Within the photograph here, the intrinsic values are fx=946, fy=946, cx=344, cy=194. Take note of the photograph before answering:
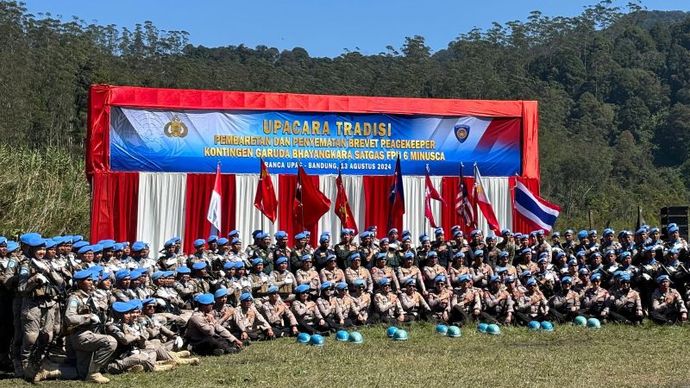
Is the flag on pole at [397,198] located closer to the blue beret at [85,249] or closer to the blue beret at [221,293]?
the blue beret at [221,293]

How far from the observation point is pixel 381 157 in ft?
59.3

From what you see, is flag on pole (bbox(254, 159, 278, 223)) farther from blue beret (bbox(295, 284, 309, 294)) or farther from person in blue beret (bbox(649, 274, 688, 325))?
person in blue beret (bbox(649, 274, 688, 325))

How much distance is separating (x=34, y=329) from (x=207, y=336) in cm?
237

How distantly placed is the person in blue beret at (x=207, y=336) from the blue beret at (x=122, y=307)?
139 centimetres

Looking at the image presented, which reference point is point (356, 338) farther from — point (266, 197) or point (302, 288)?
point (266, 197)

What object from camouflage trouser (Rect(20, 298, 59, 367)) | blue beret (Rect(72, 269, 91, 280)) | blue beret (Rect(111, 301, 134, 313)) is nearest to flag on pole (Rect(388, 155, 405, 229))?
blue beret (Rect(111, 301, 134, 313))

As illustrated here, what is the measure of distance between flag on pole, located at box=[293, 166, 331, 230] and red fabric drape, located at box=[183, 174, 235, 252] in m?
1.21

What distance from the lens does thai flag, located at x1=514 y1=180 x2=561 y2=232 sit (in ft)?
55.3

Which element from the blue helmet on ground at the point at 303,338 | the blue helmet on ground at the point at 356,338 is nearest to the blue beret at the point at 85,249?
the blue helmet on ground at the point at 303,338

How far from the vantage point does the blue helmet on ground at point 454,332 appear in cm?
1285

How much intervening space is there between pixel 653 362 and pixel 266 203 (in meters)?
7.70

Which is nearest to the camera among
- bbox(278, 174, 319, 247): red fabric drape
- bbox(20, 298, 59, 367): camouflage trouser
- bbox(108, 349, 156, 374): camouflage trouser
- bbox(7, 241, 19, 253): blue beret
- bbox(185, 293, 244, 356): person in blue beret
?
bbox(20, 298, 59, 367): camouflage trouser

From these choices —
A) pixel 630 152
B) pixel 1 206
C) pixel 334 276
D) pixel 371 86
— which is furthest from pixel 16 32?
pixel 334 276

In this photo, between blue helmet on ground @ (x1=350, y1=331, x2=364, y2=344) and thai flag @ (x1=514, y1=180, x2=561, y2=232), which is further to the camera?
thai flag @ (x1=514, y1=180, x2=561, y2=232)
